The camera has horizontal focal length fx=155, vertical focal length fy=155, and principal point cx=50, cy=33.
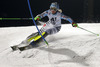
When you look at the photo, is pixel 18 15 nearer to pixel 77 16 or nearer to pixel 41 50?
pixel 77 16

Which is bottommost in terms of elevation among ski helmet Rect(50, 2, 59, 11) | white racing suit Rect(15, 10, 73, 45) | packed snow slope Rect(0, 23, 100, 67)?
packed snow slope Rect(0, 23, 100, 67)

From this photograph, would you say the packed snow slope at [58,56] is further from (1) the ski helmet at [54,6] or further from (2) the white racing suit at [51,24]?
(1) the ski helmet at [54,6]

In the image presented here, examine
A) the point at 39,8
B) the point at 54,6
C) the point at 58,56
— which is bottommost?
the point at 58,56

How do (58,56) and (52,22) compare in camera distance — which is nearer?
(58,56)

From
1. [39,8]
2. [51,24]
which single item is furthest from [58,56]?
[39,8]

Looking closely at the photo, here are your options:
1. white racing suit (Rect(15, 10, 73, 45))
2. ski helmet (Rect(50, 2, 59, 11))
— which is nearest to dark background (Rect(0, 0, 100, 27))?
white racing suit (Rect(15, 10, 73, 45))

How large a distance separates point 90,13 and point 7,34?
2.03 meters

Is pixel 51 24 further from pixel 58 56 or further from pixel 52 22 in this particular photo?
pixel 58 56

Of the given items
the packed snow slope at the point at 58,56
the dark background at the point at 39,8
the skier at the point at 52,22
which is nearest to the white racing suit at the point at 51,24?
the skier at the point at 52,22

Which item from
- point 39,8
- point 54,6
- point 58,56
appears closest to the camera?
point 58,56

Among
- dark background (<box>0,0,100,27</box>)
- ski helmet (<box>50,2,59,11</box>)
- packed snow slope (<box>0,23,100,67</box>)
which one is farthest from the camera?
dark background (<box>0,0,100,27</box>)

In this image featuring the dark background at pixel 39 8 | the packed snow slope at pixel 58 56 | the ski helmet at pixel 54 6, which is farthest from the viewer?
the dark background at pixel 39 8

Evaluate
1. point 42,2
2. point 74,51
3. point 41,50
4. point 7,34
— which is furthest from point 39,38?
point 42,2

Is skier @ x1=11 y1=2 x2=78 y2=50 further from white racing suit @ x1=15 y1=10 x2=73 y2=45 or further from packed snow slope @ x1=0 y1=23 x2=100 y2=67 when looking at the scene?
packed snow slope @ x1=0 y1=23 x2=100 y2=67
